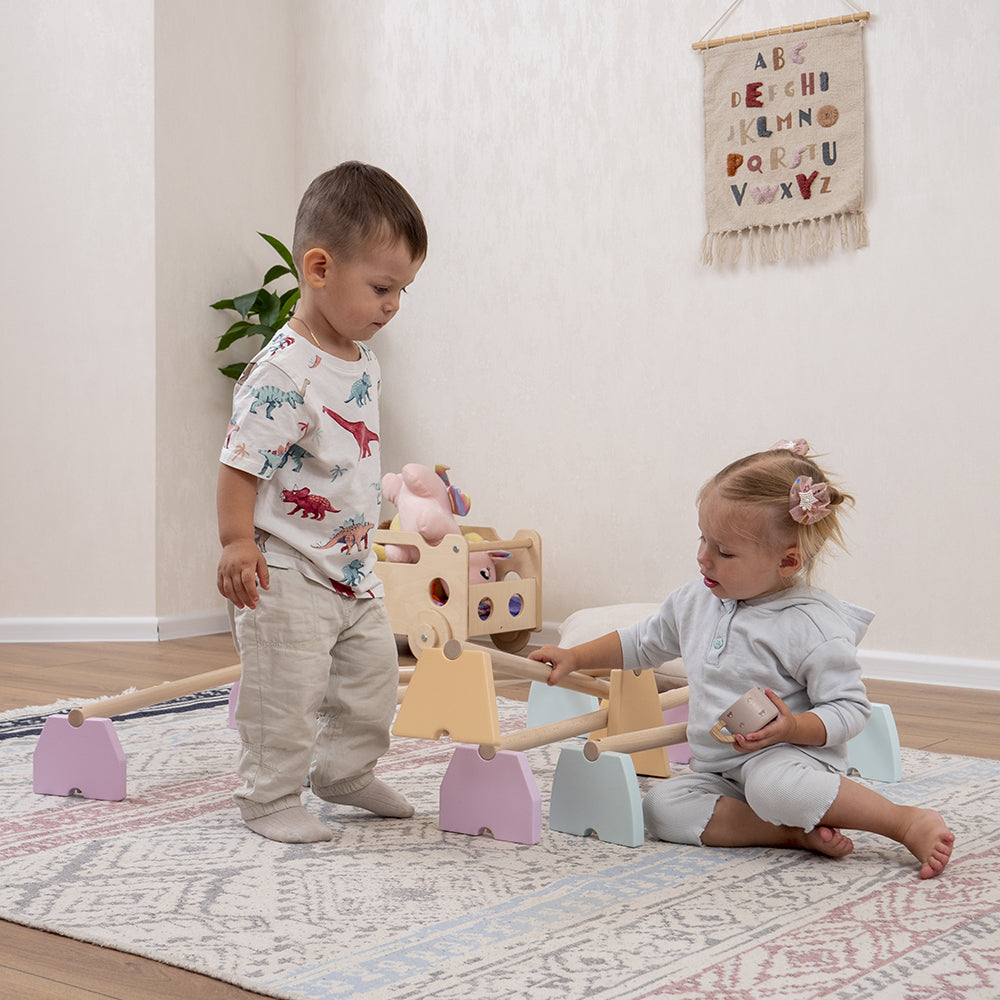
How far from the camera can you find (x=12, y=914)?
1.09 meters

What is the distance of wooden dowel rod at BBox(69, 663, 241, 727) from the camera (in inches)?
61.7

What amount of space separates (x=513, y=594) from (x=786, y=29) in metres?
1.34

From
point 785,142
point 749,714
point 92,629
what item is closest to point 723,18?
point 785,142

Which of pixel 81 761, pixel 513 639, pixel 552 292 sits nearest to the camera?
pixel 81 761

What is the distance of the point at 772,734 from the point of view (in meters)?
1.24

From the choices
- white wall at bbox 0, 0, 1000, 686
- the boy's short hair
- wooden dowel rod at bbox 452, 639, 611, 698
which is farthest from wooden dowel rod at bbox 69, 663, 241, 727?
white wall at bbox 0, 0, 1000, 686

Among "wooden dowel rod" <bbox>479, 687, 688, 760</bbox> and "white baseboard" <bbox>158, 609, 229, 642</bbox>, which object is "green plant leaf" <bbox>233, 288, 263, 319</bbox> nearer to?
"white baseboard" <bbox>158, 609, 229, 642</bbox>

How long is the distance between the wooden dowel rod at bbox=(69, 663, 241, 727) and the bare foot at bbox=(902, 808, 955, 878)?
2.80 feet

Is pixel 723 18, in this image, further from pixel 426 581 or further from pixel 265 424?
pixel 265 424

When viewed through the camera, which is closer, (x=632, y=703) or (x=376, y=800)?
(x=376, y=800)

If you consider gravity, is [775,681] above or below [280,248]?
below

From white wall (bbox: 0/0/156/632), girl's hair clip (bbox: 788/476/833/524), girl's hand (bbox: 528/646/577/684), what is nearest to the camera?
girl's hair clip (bbox: 788/476/833/524)

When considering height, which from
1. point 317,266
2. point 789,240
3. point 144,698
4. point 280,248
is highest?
point 280,248

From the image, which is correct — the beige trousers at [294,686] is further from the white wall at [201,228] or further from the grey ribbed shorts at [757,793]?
the white wall at [201,228]
